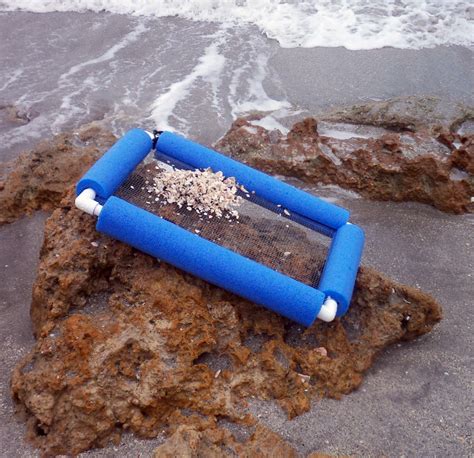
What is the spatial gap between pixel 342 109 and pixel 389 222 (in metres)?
A: 2.05

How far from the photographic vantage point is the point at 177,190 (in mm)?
3449

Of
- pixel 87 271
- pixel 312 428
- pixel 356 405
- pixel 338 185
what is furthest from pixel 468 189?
pixel 87 271

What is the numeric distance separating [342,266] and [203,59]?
558cm

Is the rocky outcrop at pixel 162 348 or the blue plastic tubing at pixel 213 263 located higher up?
the blue plastic tubing at pixel 213 263

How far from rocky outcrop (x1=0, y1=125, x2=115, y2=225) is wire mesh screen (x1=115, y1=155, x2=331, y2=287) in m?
1.32

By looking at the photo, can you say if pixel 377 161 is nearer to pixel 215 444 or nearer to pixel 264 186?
pixel 264 186

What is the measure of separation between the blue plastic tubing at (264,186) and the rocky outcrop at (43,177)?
1310 millimetres

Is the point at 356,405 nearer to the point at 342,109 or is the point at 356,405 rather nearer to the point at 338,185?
the point at 338,185

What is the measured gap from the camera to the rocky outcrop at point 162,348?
2.75 m

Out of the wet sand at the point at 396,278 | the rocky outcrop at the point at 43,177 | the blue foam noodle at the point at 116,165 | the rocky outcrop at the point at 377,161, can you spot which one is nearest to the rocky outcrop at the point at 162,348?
the wet sand at the point at 396,278

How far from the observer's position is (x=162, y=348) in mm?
2893

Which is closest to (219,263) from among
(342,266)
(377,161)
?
(342,266)

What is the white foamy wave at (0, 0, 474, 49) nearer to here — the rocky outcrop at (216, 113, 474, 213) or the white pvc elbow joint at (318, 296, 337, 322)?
the rocky outcrop at (216, 113, 474, 213)

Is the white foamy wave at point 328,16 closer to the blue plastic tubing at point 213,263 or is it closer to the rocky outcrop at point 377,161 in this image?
the rocky outcrop at point 377,161
